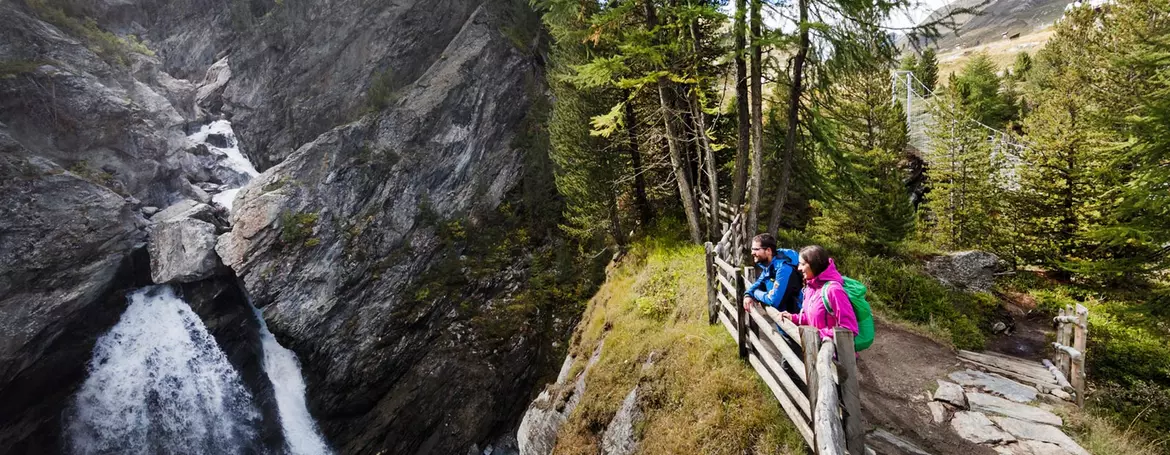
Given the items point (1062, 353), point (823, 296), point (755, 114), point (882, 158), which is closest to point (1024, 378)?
point (1062, 353)

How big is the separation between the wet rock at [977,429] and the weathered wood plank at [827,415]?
11.4 ft

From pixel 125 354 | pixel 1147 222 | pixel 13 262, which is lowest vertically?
pixel 125 354

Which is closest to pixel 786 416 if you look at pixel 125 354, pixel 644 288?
pixel 644 288

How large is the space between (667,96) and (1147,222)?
10.1 metres

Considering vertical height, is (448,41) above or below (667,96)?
above

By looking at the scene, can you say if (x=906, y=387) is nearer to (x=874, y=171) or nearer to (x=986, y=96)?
(x=874, y=171)

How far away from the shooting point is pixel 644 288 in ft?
38.7

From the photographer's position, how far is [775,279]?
5.24 meters

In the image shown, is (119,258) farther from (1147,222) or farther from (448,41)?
(1147,222)

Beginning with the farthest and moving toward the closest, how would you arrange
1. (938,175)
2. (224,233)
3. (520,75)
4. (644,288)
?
1. (520,75)
2. (224,233)
3. (938,175)
4. (644,288)

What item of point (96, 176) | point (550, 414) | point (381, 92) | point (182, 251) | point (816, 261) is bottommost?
point (550, 414)

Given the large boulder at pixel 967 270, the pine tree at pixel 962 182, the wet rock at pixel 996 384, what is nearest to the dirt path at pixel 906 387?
the wet rock at pixel 996 384

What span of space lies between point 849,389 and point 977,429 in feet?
11.9

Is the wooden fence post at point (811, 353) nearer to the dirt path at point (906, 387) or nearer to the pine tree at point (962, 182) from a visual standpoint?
the dirt path at point (906, 387)
